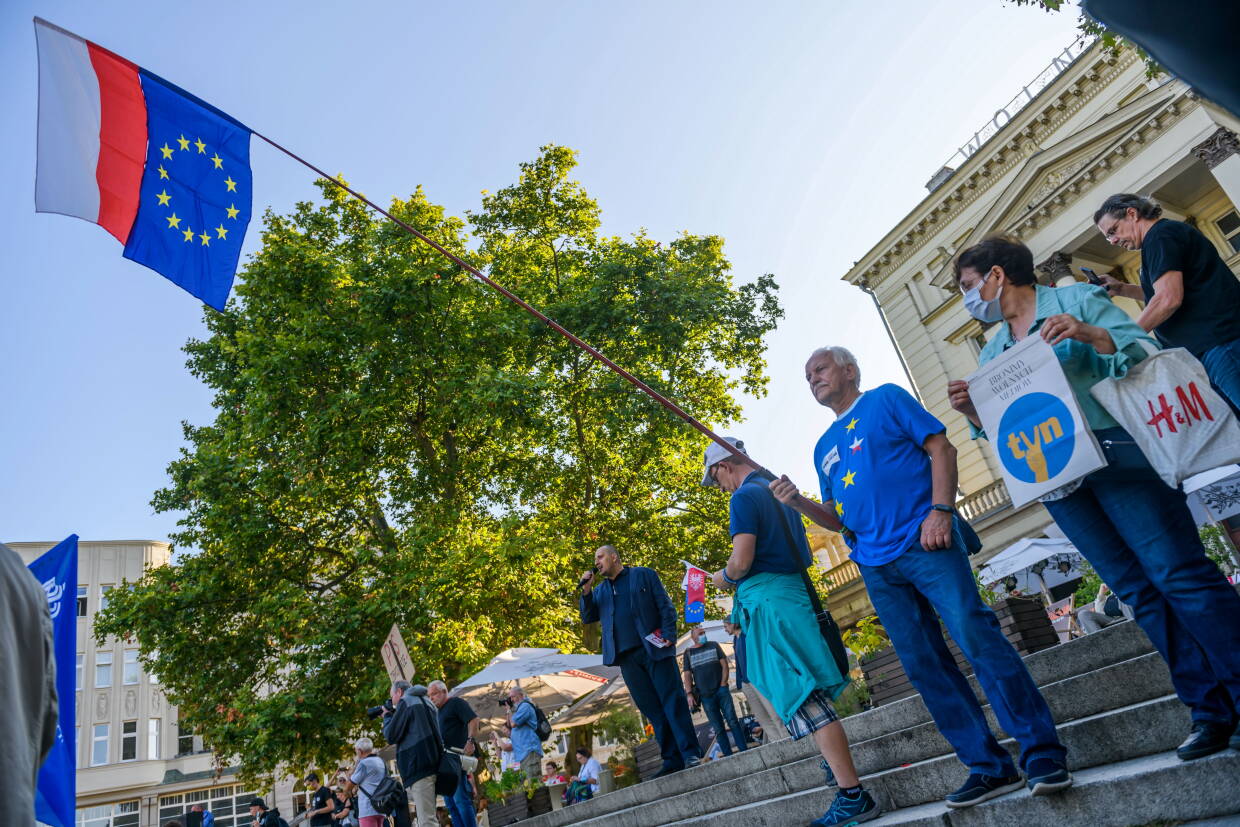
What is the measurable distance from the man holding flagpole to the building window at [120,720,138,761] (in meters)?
60.2

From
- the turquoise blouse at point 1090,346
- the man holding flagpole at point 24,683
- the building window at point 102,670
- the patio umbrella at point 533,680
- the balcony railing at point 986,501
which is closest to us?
the man holding flagpole at point 24,683

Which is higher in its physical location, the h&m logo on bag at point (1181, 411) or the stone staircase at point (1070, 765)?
the h&m logo on bag at point (1181, 411)

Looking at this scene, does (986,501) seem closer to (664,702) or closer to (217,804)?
(664,702)

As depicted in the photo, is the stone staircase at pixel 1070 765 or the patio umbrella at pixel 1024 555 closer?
the stone staircase at pixel 1070 765

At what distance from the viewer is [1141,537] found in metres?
3.08

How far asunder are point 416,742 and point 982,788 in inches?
266

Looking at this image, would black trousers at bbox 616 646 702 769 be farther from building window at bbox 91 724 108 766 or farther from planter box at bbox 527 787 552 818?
building window at bbox 91 724 108 766

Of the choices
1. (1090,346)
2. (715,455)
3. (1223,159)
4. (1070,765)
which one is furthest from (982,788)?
(1223,159)

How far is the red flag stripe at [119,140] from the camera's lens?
7508 mm

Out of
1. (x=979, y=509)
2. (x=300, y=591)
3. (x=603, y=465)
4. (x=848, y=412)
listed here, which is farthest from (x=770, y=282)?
(x=848, y=412)

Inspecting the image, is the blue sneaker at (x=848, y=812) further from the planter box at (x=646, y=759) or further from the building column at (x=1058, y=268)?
the building column at (x=1058, y=268)

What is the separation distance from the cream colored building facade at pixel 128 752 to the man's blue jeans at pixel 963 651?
5382 cm

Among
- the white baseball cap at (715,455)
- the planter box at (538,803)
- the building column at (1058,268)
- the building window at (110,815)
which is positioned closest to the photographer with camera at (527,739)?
the planter box at (538,803)

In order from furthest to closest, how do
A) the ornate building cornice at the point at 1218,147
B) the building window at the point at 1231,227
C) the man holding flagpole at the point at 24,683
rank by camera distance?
the building window at the point at 1231,227
the ornate building cornice at the point at 1218,147
the man holding flagpole at the point at 24,683
